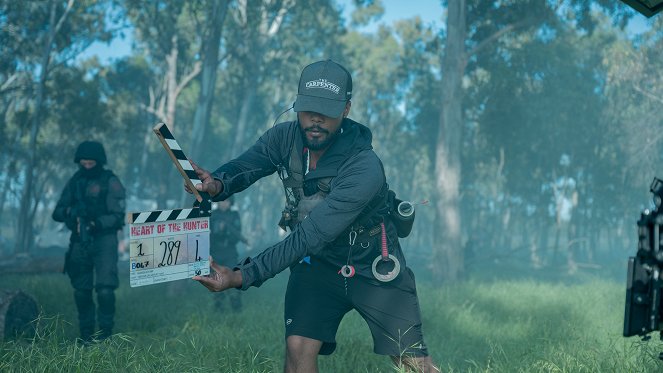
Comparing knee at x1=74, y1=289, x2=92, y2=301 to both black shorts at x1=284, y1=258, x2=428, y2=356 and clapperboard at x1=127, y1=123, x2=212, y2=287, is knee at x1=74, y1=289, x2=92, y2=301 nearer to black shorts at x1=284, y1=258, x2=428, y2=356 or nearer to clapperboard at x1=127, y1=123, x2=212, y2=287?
black shorts at x1=284, y1=258, x2=428, y2=356

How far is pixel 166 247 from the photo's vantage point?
347 cm

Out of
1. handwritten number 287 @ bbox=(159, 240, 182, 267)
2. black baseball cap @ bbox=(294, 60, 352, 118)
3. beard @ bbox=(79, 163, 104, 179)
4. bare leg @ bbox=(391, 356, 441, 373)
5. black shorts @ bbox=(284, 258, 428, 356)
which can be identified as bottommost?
bare leg @ bbox=(391, 356, 441, 373)

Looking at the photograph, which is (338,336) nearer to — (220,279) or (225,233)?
(220,279)

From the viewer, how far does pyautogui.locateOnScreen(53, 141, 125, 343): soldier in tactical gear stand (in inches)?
299

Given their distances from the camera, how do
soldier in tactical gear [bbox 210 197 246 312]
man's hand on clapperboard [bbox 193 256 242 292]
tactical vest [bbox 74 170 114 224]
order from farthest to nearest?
soldier in tactical gear [bbox 210 197 246 312] → tactical vest [bbox 74 170 114 224] → man's hand on clapperboard [bbox 193 256 242 292]

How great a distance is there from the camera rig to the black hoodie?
5.00ft

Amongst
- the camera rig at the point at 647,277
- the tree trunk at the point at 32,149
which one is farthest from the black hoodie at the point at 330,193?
the tree trunk at the point at 32,149

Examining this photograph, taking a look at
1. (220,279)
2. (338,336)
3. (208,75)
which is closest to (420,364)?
(220,279)

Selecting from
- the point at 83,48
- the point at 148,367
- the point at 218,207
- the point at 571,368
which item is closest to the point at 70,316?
the point at 218,207

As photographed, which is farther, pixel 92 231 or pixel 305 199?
pixel 92 231

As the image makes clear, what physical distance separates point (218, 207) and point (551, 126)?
76.3 ft

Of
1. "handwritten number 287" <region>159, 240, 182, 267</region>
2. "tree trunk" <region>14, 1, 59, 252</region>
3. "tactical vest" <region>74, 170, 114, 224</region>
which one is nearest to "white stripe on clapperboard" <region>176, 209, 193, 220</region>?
"handwritten number 287" <region>159, 240, 182, 267</region>

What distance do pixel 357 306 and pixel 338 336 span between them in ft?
10.3

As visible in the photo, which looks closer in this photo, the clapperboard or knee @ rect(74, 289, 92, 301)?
the clapperboard
